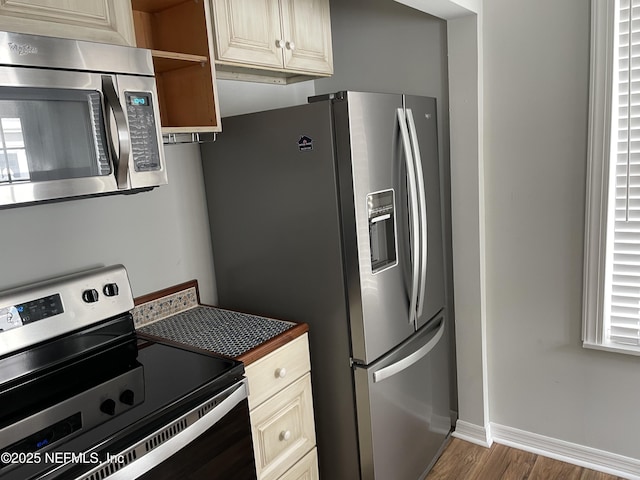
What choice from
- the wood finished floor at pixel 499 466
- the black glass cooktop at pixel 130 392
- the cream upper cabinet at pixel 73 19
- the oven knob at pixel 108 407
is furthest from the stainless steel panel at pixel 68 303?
the wood finished floor at pixel 499 466

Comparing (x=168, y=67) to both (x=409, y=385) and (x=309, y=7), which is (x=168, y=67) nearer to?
(x=309, y=7)

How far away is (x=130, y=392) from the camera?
1.35m

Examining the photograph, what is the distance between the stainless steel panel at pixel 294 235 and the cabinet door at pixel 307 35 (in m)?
0.35

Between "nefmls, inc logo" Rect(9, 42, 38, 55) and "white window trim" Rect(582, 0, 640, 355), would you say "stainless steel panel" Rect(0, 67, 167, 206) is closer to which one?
"nefmls, inc logo" Rect(9, 42, 38, 55)

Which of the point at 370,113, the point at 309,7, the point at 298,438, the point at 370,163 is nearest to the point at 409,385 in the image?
the point at 298,438

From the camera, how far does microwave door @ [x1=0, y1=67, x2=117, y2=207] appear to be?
3.82 ft

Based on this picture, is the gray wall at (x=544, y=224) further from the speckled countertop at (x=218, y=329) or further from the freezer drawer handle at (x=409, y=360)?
the speckled countertop at (x=218, y=329)

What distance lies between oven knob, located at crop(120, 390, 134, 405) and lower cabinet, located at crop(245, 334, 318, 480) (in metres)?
0.38

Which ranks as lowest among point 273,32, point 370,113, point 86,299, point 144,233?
point 86,299

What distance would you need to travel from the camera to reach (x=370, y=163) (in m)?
1.80

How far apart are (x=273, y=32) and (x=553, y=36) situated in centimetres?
115

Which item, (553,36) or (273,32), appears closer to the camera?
(273,32)

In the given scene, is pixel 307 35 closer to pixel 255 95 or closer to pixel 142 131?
pixel 255 95

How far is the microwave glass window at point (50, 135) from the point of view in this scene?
3.83 ft
